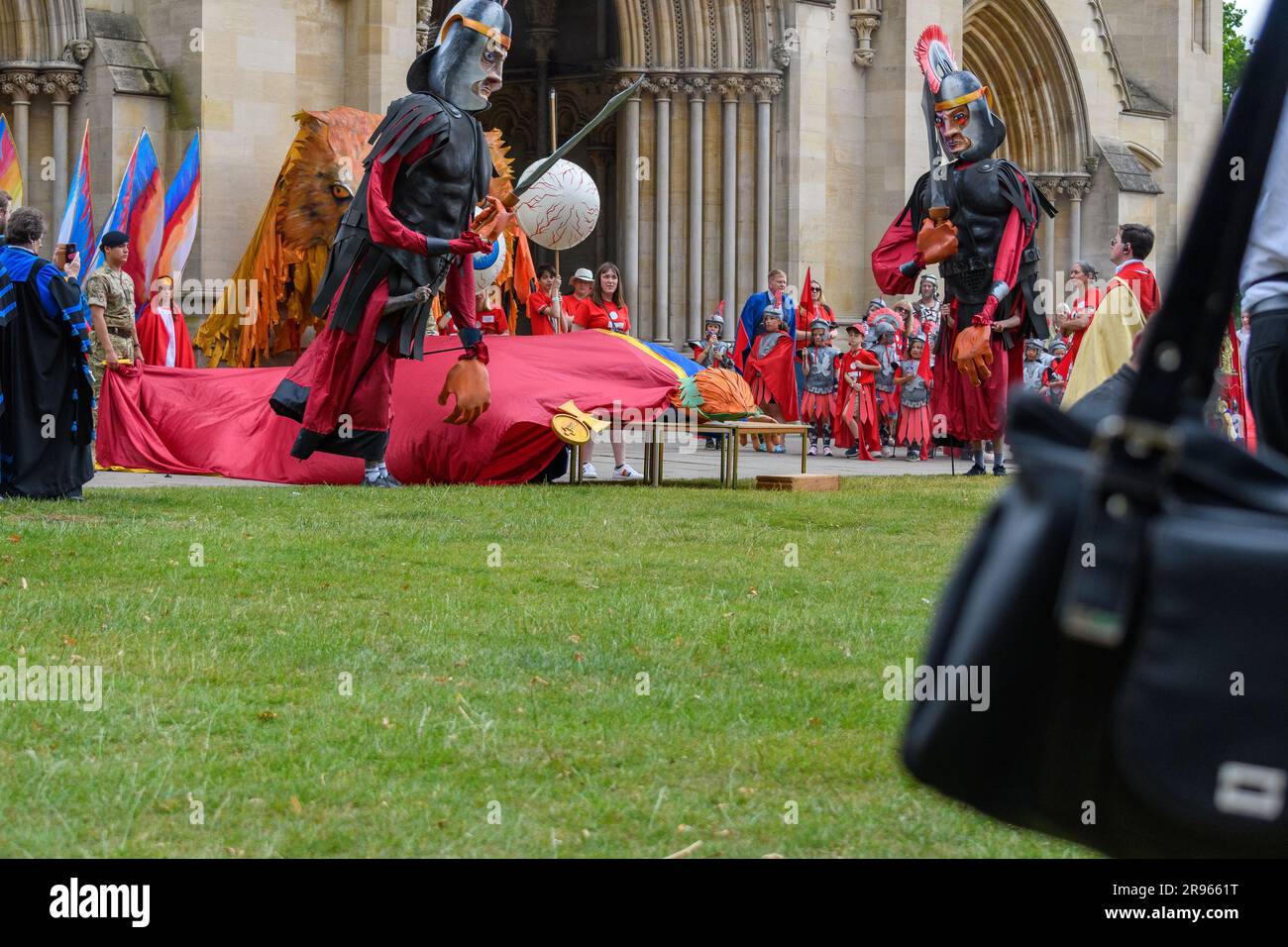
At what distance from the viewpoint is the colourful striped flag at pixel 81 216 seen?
58.6 feet

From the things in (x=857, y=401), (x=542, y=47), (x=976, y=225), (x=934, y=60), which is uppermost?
(x=542, y=47)

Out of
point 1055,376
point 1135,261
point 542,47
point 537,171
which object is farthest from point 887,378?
point 542,47

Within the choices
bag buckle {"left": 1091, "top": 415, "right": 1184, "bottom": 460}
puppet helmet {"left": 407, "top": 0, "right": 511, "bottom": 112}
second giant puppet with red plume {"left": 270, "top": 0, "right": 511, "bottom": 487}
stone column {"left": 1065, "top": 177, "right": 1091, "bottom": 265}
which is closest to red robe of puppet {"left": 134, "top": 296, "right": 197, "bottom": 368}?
second giant puppet with red plume {"left": 270, "top": 0, "right": 511, "bottom": 487}

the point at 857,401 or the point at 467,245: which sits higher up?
the point at 467,245

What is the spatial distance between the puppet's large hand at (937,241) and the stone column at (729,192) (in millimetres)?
9641

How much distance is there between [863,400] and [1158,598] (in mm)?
19356

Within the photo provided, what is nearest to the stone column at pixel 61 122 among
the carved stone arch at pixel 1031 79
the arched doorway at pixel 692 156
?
the arched doorway at pixel 692 156

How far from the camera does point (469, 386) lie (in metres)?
13.2

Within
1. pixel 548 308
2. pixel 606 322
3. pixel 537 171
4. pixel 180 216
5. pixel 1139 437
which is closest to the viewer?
pixel 1139 437

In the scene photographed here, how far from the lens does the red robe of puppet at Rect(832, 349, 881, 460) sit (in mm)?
20906

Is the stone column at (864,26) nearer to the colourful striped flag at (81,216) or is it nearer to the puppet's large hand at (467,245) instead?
the colourful striped flag at (81,216)

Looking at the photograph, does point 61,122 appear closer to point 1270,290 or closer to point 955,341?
point 955,341

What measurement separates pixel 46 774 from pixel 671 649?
2.41m

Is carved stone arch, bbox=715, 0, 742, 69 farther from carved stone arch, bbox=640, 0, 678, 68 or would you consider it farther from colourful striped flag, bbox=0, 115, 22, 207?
colourful striped flag, bbox=0, 115, 22, 207
